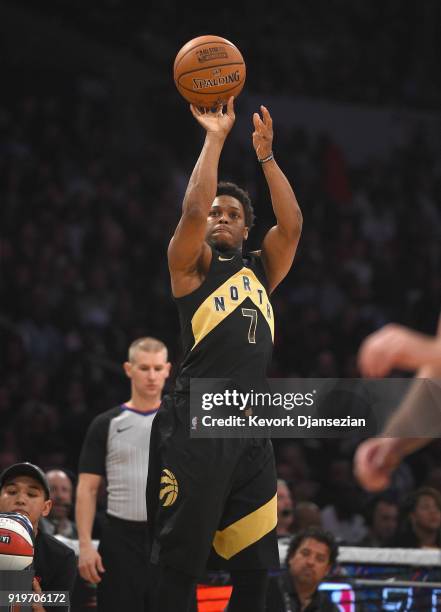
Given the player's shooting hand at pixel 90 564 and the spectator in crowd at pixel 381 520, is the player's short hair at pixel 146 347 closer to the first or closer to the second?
the player's shooting hand at pixel 90 564

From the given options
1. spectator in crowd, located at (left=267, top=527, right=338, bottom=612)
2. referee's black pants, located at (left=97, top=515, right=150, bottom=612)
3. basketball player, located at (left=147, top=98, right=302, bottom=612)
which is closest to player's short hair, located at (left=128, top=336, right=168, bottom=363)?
referee's black pants, located at (left=97, top=515, right=150, bottom=612)

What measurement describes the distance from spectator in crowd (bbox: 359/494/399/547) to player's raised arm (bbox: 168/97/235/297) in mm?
3605

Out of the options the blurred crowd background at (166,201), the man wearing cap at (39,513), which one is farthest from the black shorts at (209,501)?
the blurred crowd background at (166,201)

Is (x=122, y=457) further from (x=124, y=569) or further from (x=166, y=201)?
(x=166, y=201)

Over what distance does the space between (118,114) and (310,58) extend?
10.0ft

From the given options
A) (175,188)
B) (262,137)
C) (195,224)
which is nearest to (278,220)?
(262,137)

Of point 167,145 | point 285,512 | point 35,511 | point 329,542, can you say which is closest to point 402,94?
point 167,145

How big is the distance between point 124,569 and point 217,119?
225cm

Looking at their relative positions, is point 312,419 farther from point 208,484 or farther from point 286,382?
point 208,484

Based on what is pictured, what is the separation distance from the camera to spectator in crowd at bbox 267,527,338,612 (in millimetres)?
5543

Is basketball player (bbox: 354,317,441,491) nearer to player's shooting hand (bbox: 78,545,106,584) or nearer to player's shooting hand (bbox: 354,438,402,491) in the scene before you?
player's shooting hand (bbox: 354,438,402,491)

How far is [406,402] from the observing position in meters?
2.79

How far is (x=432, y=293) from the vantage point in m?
11.1

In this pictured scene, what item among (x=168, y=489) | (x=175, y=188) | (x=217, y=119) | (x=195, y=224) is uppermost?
(x=175, y=188)
